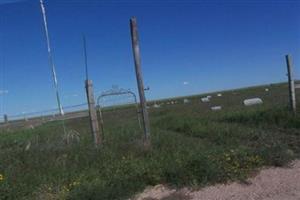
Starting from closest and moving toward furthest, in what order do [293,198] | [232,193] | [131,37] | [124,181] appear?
[293,198] < [232,193] < [124,181] < [131,37]

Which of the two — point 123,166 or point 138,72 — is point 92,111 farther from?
point 123,166

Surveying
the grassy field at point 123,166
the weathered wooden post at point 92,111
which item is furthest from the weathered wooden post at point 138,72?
the weathered wooden post at point 92,111

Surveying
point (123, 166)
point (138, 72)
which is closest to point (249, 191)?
point (123, 166)

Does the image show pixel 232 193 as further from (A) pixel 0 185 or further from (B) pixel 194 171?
(A) pixel 0 185

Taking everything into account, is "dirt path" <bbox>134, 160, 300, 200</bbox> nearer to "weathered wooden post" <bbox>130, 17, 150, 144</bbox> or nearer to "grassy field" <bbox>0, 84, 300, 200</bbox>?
"grassy field" <bbox>0, 84, 300, 200</bbox>

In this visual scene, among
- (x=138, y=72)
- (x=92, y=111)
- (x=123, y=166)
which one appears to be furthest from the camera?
(x=92, y=111)

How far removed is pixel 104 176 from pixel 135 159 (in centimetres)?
94

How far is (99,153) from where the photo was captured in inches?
331

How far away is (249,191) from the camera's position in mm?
6145

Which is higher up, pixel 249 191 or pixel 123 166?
pixel 123 166

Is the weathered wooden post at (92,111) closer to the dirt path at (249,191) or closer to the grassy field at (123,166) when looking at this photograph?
the grassy field at (123,166)

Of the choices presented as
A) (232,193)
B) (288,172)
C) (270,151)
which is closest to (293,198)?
(232,193)

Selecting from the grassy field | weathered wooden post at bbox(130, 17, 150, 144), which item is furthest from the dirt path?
weathered wooden post at bbox(130, 17, 150, 144)

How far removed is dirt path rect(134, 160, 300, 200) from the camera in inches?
232
